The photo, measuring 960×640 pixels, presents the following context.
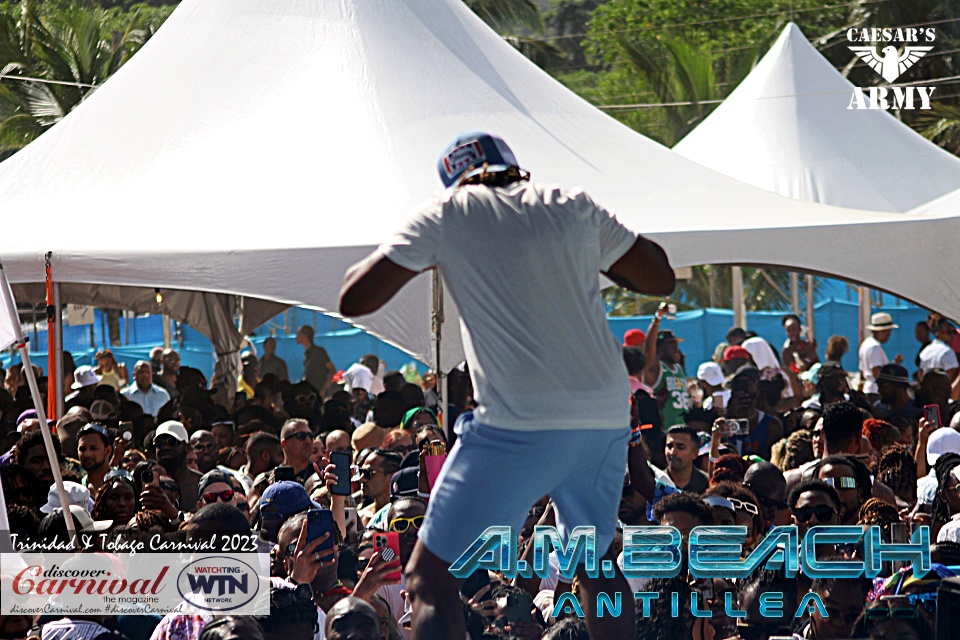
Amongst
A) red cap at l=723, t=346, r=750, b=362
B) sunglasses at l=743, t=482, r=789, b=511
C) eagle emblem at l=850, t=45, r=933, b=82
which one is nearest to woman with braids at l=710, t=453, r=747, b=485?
sunglasses at l=743, t=482, r=789, b=511

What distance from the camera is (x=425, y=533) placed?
3473 millimetres

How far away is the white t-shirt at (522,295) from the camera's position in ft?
11.1

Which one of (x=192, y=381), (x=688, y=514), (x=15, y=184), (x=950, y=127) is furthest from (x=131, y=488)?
(x=950, y=127)

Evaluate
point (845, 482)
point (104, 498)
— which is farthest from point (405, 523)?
point (845, 482)

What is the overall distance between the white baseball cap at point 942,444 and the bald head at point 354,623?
3.66m

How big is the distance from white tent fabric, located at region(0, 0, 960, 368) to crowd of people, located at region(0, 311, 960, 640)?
0.93 metres

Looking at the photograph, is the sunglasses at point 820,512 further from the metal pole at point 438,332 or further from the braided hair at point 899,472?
the metal pole at point 438,332

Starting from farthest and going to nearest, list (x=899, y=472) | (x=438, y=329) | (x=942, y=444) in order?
(x=438, y=329) < (x=942, y=444) < (x=899, y=472)

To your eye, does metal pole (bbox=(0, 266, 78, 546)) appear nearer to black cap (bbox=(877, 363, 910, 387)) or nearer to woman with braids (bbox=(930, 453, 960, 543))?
woman with braids (bbox=(930, 453, 960, 543))

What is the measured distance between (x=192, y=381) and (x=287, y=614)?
26.4 ft

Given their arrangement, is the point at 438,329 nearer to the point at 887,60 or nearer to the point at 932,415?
the point at 932,415

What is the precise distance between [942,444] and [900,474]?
0.53 metres

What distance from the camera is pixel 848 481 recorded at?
5.52 meters

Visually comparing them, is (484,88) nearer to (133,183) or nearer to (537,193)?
(133,183)
